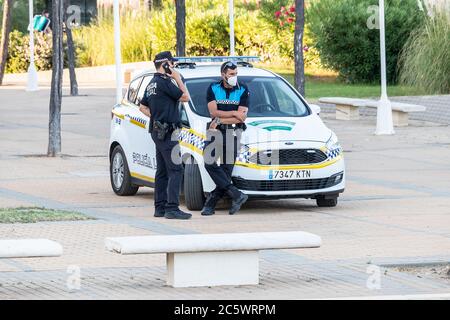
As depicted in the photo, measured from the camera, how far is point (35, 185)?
61.7 feet

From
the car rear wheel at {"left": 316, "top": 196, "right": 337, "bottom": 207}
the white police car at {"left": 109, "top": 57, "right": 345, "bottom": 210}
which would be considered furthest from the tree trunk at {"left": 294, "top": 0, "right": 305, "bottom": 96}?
the car rear wheel at {"left": 316, "top": 196, "right": 337, "bottom": 207}

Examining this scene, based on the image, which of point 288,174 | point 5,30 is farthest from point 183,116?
point 5,30

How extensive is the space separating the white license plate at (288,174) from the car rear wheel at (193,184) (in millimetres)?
858

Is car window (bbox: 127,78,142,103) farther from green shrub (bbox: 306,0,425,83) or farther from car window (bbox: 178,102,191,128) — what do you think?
green shrub (bbox: 306,0,425,83)

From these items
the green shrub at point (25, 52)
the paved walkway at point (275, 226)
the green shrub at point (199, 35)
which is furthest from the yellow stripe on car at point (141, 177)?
the green shrub at point (25, 52)

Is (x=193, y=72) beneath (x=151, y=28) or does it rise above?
above

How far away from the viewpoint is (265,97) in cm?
1694

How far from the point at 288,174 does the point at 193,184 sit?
3.62ft

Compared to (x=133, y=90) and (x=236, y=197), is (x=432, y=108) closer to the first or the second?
(x=133, y=90)

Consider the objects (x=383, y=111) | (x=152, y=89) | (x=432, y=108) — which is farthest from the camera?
(x=432, y=108)

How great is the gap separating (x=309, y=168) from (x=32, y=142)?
1184 cm

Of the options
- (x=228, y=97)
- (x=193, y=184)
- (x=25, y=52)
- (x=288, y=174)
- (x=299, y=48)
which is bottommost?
(x=25, y=52)

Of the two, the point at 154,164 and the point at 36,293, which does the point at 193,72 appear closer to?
the point at 154,164

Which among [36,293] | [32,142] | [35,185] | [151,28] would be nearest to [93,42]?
[151,28]
